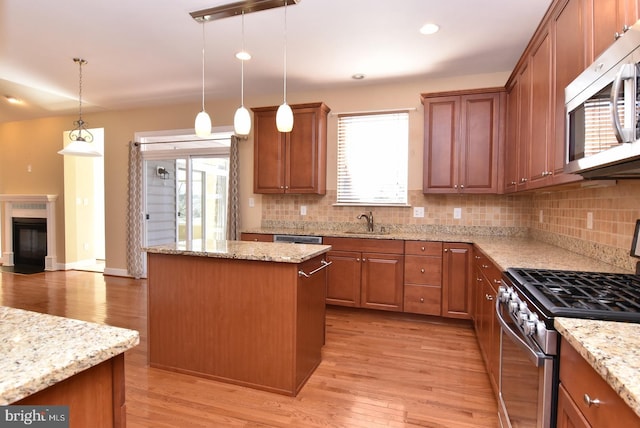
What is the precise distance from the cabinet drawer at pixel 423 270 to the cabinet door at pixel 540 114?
1.21m

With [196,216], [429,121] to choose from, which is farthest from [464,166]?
[196,216]

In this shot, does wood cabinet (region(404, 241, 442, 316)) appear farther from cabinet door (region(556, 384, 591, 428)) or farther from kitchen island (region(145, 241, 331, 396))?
cabinet door (region(556, 384, 591, 428))

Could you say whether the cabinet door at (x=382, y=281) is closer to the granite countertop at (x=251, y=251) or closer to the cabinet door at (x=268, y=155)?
the granite countertop at (x=251, y=251)

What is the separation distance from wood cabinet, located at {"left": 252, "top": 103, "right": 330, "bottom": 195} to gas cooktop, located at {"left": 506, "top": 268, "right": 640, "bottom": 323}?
273cm

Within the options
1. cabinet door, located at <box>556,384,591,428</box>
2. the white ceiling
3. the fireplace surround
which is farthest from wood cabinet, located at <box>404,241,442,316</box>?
the fireplace surround

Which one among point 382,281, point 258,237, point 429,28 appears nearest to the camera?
point 429,28

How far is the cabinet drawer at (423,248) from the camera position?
3408 millimetres

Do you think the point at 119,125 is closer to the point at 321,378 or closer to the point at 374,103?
the point at 374,103

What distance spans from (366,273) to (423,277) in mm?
581

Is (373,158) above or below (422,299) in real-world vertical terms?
above

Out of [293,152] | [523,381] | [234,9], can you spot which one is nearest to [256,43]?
[234,9]

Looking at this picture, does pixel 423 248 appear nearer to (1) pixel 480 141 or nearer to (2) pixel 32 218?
(1) pixel 480 141

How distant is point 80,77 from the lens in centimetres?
414

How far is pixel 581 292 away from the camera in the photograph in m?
1.34
